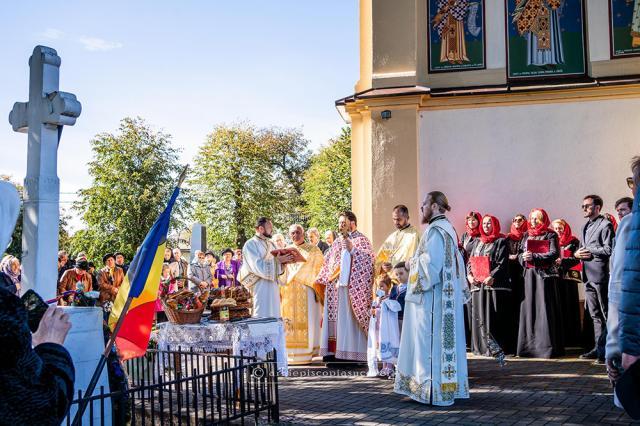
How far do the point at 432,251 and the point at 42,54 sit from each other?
4458 mm

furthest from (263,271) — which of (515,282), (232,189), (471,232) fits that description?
(232,189)

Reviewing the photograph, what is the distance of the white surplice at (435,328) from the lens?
6914 millimetres

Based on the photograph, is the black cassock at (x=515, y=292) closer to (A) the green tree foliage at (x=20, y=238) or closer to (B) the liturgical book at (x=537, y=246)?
(B) the liturgical book at (x=537, y=246)

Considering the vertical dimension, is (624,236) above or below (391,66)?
below

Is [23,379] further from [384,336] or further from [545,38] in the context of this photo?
[545,38]

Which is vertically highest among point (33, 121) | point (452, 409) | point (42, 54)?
point (42, 54)

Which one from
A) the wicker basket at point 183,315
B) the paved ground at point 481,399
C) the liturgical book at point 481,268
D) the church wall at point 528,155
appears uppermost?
the church wall at point 528,155

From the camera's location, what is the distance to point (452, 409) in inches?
266

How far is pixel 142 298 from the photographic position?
4766mm

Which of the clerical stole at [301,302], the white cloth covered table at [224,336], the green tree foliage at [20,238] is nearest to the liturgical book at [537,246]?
the clerical stole at [301,302]

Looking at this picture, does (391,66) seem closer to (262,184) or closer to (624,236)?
(624,236)

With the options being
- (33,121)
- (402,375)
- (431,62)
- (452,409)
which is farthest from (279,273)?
(431,62)

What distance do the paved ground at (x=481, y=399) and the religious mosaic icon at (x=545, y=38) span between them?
241 inches

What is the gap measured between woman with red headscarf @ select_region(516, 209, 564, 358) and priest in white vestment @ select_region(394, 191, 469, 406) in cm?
348
